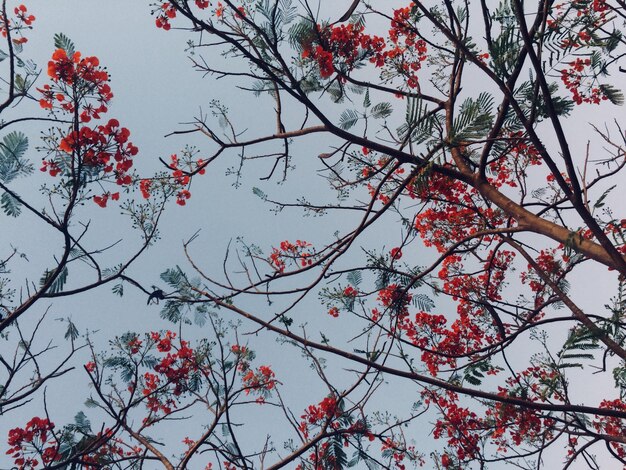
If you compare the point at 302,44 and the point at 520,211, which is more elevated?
the point at 302,44

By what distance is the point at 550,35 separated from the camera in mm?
2227

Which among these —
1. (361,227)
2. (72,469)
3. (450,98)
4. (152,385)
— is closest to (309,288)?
(361,227)

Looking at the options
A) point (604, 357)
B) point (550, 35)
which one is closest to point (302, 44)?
point (550, 35)

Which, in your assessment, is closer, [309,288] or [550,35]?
[550,35]

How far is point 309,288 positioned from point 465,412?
168 inches

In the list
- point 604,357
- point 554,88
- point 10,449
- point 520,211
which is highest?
point 554,88

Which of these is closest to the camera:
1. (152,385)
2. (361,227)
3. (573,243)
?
(573,243)

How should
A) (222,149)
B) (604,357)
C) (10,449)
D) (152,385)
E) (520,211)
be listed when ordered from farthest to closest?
1. (152,385)
2. (10,449)
3. (222,149)
4. (520,211)
5. (604,357)

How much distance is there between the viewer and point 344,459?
3227 millimetres

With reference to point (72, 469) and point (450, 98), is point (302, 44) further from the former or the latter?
point (72, 469)

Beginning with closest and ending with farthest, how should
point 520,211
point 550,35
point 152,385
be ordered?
point 550,35 < point 520,211 < point 152,385

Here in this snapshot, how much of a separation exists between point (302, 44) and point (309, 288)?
6.08 feet

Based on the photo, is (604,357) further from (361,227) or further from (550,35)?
(550,35)

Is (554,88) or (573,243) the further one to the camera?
(554,88)
